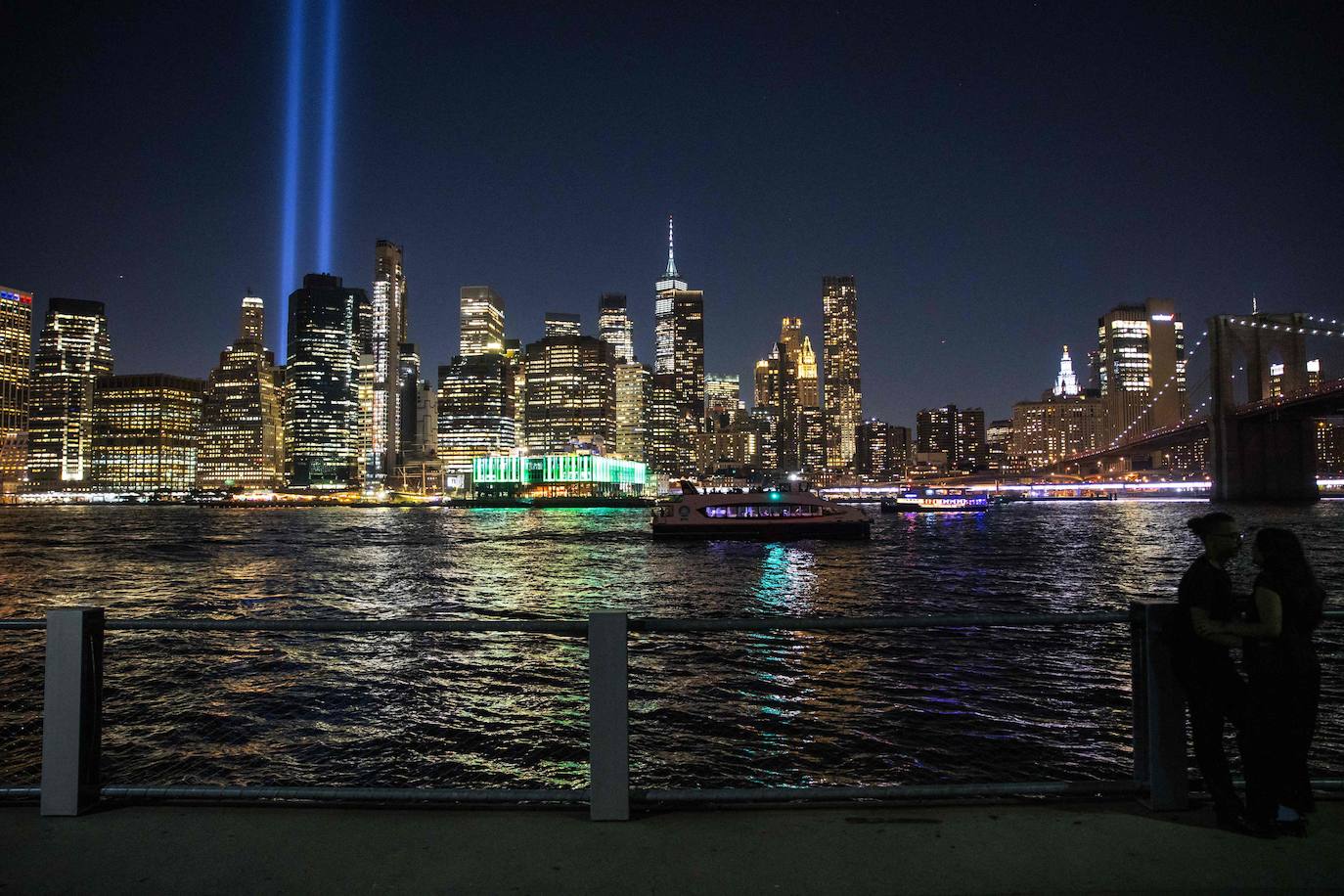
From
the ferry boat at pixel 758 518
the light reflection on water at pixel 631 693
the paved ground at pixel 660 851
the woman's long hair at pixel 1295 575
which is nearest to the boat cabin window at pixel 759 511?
the ferry boat at pixel 758 518

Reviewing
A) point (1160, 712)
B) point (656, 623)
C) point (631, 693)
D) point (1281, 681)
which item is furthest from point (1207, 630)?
point (631, 693)

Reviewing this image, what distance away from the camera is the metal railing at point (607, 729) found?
4.83 metres

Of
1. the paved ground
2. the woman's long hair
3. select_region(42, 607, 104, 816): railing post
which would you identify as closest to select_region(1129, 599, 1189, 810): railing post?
the paved ground

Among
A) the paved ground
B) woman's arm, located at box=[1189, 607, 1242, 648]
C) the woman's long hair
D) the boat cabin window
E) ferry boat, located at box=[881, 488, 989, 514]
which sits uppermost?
the woman's long hair

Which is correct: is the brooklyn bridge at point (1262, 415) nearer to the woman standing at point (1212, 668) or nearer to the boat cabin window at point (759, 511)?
the boat cabin window at point (759, 511)

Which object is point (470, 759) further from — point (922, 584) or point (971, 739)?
point (922, 584)

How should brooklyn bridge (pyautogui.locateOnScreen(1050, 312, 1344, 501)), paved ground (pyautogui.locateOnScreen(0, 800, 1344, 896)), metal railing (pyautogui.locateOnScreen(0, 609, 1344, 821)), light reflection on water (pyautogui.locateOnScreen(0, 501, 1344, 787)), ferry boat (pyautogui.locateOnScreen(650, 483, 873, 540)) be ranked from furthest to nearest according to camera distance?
brooklyn bridge (pyautogui.locateOnScreen(1050, 312, 1344, 501)), ferry boat (pyautogui.locateOnScreen(650, 483, 873, 540)), light reflection on water (pyautogui.locateOnScreen(0, 501, 1344, 787)), metal railing (pyautogui.locateOnScreen(0, 609, 1344, 821)), paved ground (pyautogui.locateOnScreen(0, 800, 1344, 896))

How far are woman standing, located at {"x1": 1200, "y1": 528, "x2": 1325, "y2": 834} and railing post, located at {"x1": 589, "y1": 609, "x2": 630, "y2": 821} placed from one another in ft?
10.4

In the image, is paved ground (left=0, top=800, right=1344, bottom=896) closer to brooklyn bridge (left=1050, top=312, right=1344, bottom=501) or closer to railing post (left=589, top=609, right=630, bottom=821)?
railing post (left=589, top=609, right=630, bottom=821)

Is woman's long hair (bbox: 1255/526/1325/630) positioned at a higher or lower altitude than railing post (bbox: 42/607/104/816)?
higher

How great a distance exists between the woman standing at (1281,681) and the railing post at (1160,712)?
14.0 inches

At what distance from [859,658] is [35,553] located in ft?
188

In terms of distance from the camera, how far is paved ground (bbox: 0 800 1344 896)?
4082 mm

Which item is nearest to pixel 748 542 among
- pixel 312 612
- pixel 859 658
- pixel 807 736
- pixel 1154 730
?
pixel 312 612
